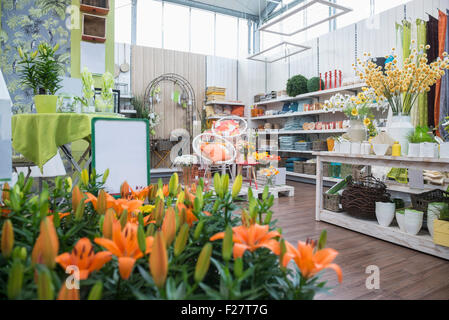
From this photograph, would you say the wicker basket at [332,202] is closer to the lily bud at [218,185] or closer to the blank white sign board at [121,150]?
the blank white sign board at [121,150]

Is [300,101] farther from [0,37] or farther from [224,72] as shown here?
[0,37]

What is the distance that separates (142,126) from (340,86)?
5064 mm

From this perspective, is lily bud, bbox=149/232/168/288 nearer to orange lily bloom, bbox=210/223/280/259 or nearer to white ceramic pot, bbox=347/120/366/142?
orange lily bloom, bbox=210/223/280/259

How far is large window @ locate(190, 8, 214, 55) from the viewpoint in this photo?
803cm

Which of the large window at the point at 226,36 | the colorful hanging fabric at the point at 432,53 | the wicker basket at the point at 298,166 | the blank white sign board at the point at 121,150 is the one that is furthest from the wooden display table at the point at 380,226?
the large window at the point at 226,36

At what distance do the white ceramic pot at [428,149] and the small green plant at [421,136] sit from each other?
0.13 m

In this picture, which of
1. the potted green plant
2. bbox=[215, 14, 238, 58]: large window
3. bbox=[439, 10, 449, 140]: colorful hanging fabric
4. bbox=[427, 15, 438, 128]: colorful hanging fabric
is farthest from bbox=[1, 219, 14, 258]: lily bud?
bbox=[215, 14, 238, 58]: large window

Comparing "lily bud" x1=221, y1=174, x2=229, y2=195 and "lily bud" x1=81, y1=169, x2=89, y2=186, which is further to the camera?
"lily bud" x1=81, y1=169, x2=89, y2=186

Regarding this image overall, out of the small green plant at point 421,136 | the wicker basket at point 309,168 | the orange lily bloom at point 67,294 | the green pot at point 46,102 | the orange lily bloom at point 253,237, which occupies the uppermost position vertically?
the green pot at point 46,102

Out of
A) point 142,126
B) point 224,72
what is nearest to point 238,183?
point 142,126

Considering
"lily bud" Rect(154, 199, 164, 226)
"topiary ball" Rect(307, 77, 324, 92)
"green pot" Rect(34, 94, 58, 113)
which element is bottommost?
"lily bud" Rect(154, 199, 164, 226)

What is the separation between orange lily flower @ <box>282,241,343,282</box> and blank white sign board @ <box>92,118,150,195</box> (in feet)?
2.40

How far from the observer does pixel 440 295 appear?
1.55 m

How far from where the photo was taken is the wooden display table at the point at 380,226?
210 cm
